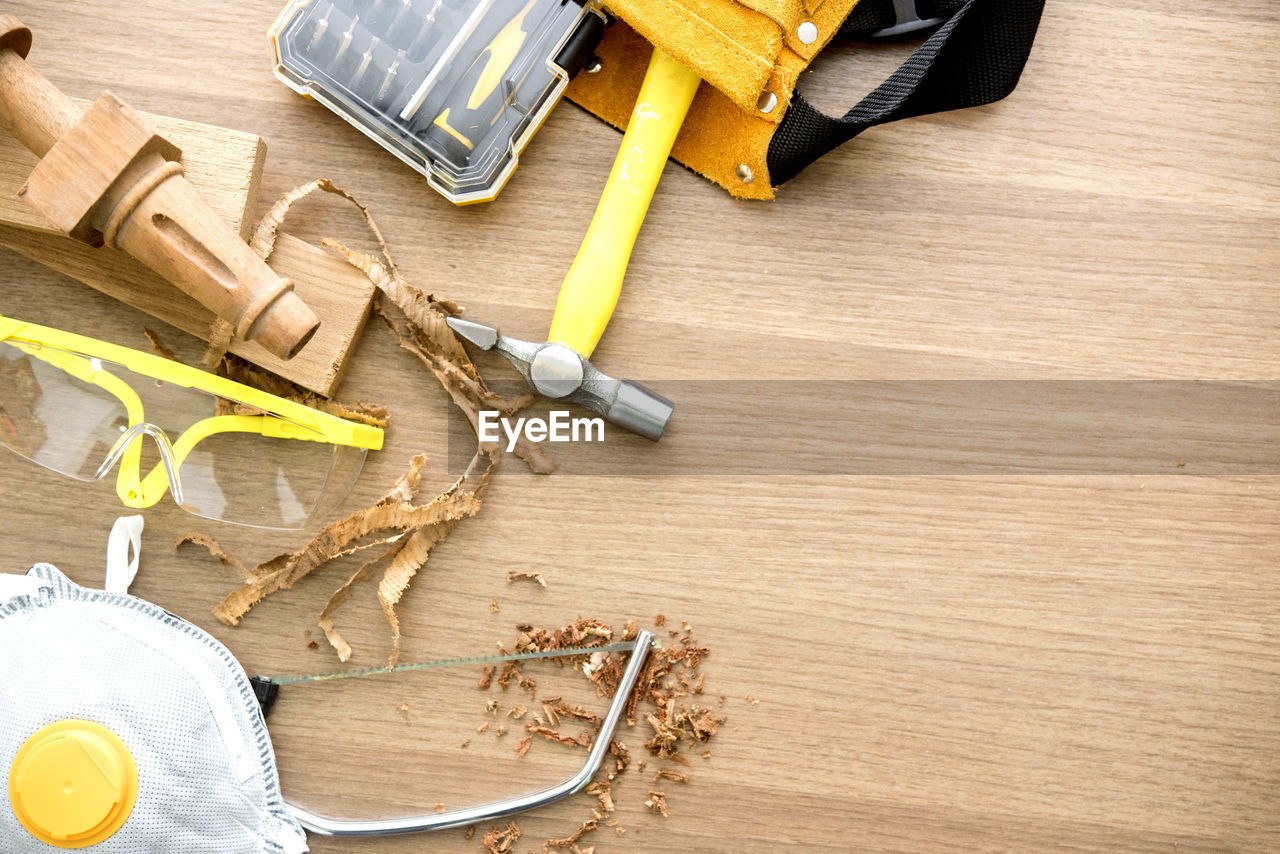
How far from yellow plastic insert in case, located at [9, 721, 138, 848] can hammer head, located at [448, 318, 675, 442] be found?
41 cm

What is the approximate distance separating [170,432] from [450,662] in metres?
0.29

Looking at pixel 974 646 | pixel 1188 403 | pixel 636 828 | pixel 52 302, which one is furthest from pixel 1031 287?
pixel 52 302

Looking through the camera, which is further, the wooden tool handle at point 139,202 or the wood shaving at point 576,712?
the wood shaving at point 576,712

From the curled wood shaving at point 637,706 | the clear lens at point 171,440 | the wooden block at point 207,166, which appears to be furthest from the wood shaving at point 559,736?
the wooden block at point 207,166

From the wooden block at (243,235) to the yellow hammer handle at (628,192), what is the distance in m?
0.17

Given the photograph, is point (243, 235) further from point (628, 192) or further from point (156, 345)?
point (628, 192)

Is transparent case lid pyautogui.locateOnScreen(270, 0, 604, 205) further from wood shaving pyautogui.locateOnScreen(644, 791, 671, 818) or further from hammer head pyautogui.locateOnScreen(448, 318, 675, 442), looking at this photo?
wood shaving pyautogui.locateOnScreen(644, 791, 671, 818)

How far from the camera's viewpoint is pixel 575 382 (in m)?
0.62

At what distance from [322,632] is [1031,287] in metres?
0.67

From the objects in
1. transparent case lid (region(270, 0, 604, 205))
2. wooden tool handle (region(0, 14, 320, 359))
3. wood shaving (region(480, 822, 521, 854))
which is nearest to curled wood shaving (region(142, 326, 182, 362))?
wooden tool handle (region(0, 14, 320, 359))

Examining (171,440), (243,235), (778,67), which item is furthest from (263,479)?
(778,67)

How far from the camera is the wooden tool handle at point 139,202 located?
1.67ft

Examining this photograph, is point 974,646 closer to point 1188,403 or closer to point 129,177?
point 1188,403

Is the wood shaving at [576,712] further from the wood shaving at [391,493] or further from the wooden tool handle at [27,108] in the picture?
the wooden tool handle at [27,108]
